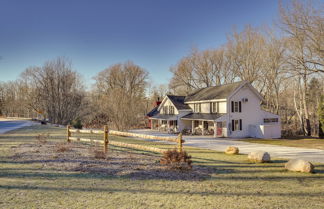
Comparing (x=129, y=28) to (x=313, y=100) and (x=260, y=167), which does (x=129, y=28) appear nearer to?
(x=260, y=167)

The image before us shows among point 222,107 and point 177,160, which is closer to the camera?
point 177,160

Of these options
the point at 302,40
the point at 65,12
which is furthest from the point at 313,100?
the point at 65,12

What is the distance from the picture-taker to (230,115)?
25734mm

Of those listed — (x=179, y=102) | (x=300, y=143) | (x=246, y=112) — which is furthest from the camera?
(x=179, y=102)

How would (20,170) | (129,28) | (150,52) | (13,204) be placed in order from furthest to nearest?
(150,52) < (129,28) < (20,170) < (13,204)

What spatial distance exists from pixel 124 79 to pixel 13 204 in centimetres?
5104

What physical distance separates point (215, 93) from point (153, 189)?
24584mm

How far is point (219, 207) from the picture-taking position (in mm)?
4430

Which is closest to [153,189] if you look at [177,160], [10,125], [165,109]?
[177,160]

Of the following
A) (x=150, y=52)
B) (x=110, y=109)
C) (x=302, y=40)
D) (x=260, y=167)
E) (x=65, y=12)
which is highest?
(x=150, y=52)

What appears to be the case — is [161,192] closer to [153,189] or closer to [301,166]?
[153,189]

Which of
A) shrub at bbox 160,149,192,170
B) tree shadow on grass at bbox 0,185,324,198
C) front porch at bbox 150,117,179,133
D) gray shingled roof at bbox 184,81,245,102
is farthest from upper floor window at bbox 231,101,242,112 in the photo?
tree shadow on grass at bbox 0,185,324,198

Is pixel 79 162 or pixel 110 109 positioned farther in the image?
pixel 110 109

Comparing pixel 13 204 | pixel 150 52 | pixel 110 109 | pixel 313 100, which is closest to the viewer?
pixel 13 204
